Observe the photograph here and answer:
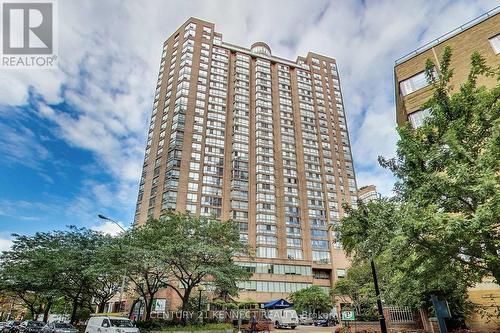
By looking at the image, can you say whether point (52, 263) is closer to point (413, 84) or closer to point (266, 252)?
point (413, 84)

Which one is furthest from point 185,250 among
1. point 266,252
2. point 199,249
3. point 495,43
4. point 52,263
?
point 266,252

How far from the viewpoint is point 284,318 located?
35375mm

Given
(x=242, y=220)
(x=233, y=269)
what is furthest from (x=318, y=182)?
(x=233, y=269)

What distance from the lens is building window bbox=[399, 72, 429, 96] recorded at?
22.9 meters

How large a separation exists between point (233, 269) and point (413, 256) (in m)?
20.0

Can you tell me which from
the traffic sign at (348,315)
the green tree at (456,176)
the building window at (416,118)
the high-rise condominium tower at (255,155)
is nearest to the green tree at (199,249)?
the traffic sign at (348,315)

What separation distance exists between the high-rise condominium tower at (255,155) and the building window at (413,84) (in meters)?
49.4

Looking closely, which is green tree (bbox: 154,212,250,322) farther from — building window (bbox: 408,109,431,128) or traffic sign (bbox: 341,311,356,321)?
building window (bbox: 408,109,431,128)

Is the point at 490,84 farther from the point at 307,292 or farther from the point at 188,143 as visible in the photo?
the point at 188,143

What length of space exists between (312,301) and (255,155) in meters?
37.7

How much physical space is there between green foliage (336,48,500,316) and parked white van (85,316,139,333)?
15.5 m

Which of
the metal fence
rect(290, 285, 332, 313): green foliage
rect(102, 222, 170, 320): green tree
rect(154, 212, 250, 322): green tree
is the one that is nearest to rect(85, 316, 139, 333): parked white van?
rect(102, 222, 170, 320): green tree

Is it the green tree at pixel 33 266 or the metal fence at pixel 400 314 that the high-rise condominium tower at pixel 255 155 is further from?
the metal fence at pixel 400 314

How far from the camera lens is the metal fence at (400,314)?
19938 mm
